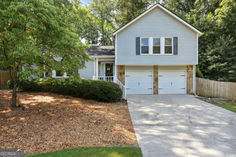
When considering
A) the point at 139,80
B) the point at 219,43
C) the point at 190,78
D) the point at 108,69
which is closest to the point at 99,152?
the point at 139,80

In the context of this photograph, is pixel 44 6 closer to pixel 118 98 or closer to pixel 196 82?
pixel 118 98

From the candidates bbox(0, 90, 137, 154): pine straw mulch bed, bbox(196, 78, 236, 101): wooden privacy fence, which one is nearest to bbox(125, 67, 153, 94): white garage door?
bbox(196, 78, 236, 101): wooden privacy fence

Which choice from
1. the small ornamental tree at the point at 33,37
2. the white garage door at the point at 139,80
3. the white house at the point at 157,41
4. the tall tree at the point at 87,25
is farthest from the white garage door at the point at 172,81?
the tall tree at the point at 87,25

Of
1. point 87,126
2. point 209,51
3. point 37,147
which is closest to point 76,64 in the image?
point 87,126

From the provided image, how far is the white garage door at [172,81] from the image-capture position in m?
12.0

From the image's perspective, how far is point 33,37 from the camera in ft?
17.0

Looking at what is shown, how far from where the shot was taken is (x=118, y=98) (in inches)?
351

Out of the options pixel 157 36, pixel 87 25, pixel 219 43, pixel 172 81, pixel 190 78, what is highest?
pixel 87 25

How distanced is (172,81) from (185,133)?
26.3 feet

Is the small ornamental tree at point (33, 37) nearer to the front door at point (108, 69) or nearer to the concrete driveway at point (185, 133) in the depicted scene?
the concrete driveway at point (185, 133)

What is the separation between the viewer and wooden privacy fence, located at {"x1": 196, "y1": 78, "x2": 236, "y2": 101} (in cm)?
993

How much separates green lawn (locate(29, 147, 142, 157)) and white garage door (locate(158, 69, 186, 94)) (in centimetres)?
915

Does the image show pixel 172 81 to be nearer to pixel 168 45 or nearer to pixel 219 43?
pixel 168 45

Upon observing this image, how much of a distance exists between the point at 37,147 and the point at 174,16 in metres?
11.9
